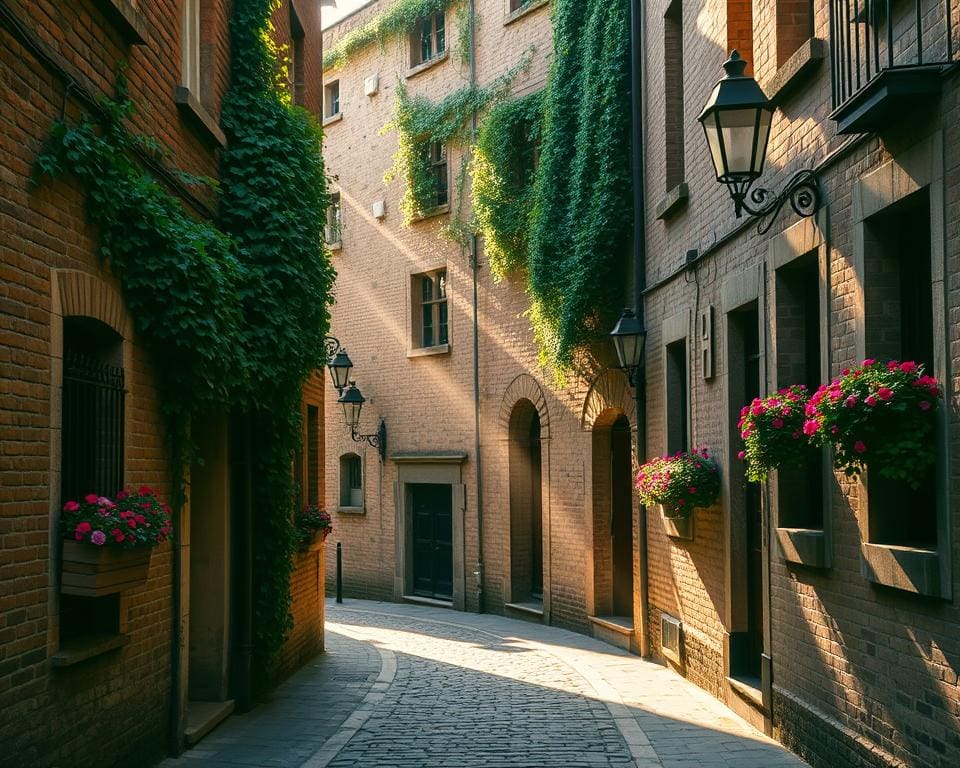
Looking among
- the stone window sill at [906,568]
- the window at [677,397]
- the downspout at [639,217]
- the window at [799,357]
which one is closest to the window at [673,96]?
the downspout at [639,217]

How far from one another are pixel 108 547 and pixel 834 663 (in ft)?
15.4

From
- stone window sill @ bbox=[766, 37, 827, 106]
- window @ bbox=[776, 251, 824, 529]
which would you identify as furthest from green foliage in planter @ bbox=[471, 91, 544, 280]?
window @ bbox=[776, 251, 824, 529]

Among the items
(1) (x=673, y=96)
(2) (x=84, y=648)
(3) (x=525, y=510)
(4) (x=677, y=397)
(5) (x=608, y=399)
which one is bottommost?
(2) (x=84, y=648)

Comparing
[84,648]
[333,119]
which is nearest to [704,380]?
[84,648]

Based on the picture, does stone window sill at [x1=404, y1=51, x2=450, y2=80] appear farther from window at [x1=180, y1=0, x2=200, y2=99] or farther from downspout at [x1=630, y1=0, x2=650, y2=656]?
window at [x1=180, y1=0, x2=200, y2=99]

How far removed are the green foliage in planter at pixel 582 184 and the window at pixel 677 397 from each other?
8.26 feet

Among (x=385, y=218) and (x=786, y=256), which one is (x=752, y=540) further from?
(x=385, y=218)

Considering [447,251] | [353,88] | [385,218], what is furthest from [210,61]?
[353,88]

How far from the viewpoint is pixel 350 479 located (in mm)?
22875

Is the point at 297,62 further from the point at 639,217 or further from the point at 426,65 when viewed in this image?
the point at 426,65

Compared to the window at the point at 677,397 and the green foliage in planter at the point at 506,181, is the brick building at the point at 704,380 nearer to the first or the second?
the window at the point at 677,397

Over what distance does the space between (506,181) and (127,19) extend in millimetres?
11388

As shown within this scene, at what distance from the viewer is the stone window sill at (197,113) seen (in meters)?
8.45

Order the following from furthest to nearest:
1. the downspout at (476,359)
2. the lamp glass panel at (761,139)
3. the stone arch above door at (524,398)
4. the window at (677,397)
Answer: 1. the downspout at (476,359)
2. the stone arch above door at (524,398)
3. the window at (677,397)
4. the lamp glass panel at (761,139)
